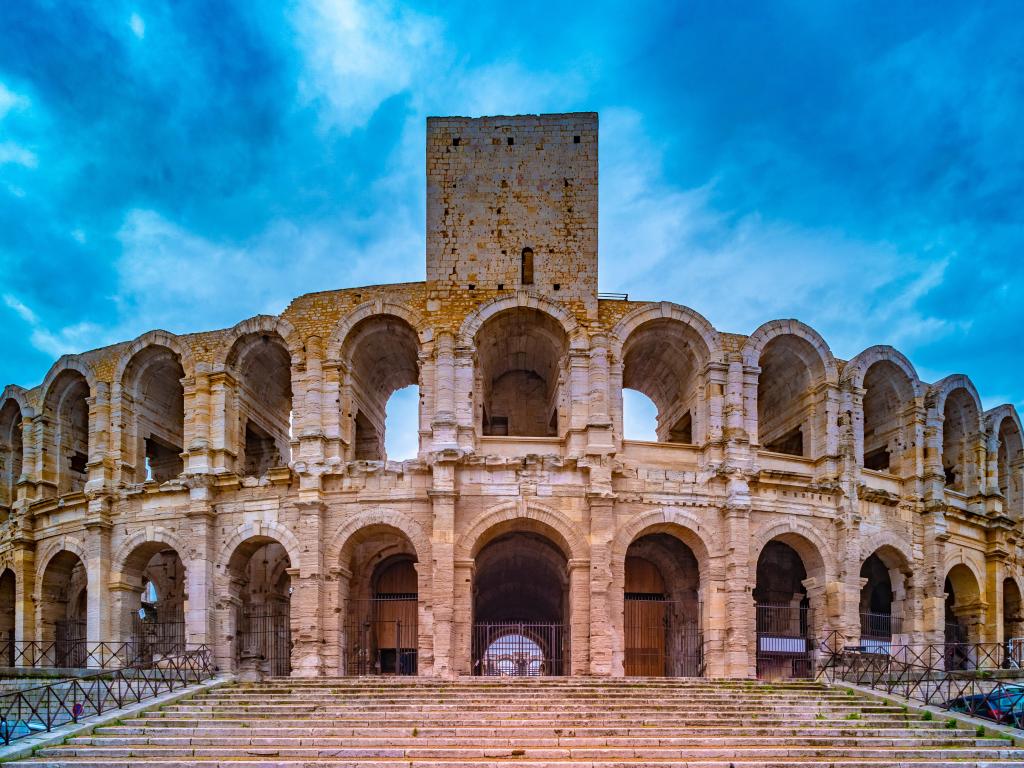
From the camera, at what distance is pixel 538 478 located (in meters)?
20.1

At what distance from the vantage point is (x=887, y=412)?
23844mm

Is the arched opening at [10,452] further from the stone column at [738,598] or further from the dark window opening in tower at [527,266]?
the stone column at [738,598]

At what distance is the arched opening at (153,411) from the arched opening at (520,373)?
8.21 metres

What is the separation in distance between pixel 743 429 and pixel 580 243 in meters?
6.22

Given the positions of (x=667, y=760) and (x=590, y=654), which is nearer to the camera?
(x=667, y=760)

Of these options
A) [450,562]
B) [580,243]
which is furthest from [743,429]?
[450,562]

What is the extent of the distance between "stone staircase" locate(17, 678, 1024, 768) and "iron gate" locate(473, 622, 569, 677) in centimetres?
395

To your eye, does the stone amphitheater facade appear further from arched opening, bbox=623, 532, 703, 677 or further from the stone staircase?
the stone staircase

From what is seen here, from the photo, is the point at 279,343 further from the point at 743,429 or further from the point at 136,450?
the point at 743,429

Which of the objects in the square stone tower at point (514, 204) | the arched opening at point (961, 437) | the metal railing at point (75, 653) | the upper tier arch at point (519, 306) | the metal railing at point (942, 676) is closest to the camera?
the metal railing at point (942, 676)

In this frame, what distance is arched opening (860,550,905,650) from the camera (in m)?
21.6

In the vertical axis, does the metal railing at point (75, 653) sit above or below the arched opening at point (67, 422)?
below

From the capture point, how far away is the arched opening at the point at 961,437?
2431cm

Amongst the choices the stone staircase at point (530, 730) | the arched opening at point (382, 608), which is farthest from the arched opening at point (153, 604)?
the stone staircase at point (530, 730)
